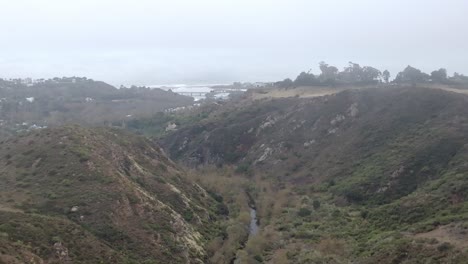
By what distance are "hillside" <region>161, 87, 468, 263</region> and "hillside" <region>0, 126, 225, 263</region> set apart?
7762 mm

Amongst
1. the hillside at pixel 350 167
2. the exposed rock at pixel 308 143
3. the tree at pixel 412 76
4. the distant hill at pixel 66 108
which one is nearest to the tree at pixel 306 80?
the hillside at pixel 350 167

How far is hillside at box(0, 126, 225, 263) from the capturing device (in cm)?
3772

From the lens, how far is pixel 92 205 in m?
45.6

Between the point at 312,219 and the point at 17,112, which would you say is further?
the point at 17,112

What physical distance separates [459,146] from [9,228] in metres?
52.7

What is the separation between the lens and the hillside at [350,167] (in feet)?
140

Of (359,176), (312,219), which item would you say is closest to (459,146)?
(359,176)

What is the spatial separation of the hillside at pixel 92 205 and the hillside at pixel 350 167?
7762mm

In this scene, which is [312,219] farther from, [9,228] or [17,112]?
[17,112]

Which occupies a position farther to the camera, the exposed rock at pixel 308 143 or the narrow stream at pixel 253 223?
the exposed rock at pixel 308 143

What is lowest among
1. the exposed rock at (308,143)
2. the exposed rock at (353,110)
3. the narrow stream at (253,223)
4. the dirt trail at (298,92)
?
the narrow stream at (253,223)

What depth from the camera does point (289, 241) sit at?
48.7 metres

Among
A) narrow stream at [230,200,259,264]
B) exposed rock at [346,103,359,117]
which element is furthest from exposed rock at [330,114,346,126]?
narrow stream at [230,200,259,264]

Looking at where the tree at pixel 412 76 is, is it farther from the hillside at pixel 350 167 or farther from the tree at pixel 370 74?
the hillside at pixel 350 167
